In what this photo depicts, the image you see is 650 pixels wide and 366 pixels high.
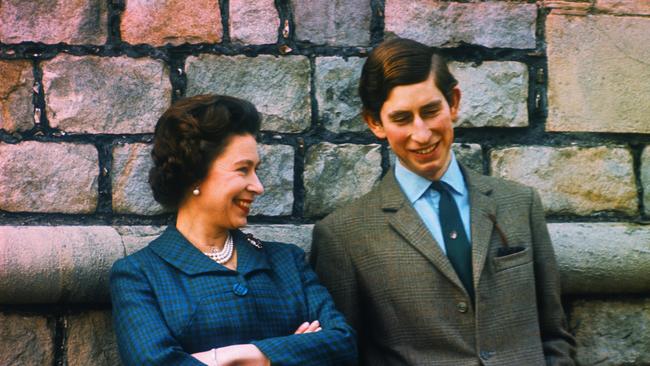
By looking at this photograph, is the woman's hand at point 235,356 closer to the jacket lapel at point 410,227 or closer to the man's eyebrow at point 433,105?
the jacket lapel at point 410,227

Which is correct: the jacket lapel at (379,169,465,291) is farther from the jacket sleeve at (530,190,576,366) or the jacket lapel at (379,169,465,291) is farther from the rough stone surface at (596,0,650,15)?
the rough stone surface at (596,0,650,15)

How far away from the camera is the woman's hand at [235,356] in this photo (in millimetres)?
2576

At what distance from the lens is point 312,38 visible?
3.54 meters

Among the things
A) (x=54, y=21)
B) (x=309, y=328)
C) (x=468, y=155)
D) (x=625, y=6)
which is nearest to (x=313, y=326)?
(x=309, y=328)

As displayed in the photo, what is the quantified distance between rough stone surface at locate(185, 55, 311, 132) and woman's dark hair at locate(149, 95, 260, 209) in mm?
599

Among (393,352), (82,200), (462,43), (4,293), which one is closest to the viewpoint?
(393,352)

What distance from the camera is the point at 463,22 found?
3611 mm

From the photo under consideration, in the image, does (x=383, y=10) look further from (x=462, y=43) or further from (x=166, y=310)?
(x=166, y=310)

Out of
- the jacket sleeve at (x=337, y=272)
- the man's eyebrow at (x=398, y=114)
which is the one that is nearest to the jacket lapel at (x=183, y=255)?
the jacket sleeve at (x=337, y=272)

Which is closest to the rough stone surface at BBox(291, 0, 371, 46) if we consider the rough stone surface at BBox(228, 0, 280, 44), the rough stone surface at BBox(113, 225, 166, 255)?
the rough stone surface at BBox(228, 0, 280, 44)

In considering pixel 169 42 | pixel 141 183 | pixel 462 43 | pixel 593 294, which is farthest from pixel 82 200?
pixel 593 294

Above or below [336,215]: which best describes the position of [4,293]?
below

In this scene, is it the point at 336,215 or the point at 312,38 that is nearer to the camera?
the point at 336,215

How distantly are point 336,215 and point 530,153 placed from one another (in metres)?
0.94
